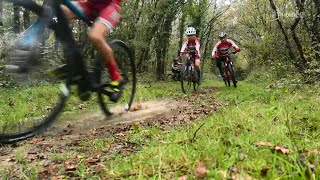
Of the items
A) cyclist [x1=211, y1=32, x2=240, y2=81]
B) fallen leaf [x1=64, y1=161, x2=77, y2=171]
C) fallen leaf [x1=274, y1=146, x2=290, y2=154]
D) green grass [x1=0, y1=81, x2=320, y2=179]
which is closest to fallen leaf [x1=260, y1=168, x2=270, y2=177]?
green grass [x1=0, y1=81, x2=320, y2=179]

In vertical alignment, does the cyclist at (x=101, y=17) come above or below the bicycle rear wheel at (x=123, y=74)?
above

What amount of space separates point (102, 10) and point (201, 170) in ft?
9.19

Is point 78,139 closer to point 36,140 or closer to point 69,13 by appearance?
point 36,140

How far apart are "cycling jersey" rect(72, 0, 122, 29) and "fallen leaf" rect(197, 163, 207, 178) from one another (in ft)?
8.23

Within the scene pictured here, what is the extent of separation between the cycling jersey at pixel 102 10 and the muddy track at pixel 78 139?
4.45ft

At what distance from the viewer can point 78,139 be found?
13.2ft

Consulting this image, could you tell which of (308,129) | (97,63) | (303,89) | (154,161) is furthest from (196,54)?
(154,161)

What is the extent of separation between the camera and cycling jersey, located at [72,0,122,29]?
419cm

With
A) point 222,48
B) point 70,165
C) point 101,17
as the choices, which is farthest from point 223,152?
Result: point 222,48

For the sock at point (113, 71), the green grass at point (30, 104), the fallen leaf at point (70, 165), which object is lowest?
the fallen leaf at point (70, 165)

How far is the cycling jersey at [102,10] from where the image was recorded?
419cm

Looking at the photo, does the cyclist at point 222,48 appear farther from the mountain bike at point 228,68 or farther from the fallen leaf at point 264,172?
the fallen leaf at point 264,172

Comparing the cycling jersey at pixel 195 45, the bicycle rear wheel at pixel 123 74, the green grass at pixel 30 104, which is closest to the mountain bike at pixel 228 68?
the cycling jersey at pixel 195 45

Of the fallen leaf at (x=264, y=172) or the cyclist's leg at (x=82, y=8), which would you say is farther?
the cyclist's leg at (x=82, y=8)
